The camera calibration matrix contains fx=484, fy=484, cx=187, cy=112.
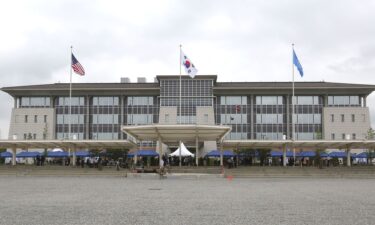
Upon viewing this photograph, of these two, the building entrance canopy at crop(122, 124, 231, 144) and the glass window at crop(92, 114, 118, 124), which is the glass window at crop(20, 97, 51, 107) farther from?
the building entrance canopy at crop(122, 124, 231, 144)

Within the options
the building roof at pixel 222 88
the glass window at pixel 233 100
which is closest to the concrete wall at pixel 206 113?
the building roof at pixel 222 88

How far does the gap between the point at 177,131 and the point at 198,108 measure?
27.9m

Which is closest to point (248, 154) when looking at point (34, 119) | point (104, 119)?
point (104, 119)

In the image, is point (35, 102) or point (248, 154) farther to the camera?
point (35, 102)

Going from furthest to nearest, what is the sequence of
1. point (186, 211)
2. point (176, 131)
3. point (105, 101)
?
point (105, 101) → point (176, 131) → point (186, 211)

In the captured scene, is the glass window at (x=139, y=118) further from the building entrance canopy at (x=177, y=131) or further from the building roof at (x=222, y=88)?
the building entrance canopy at (x=177, y=131)

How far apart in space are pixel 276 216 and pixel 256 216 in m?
0.54

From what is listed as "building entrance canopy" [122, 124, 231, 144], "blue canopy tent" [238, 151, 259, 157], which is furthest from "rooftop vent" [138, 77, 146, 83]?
"building entrance canopy" [122, 124, 231, 144]

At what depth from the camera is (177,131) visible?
144ft

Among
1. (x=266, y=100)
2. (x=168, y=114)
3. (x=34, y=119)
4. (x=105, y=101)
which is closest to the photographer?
(x=168, y=114)

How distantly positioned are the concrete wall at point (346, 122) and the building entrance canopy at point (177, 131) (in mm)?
28578

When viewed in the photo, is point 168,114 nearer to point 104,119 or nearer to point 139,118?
point 139,118

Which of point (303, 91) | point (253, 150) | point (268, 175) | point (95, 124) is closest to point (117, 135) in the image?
point (95, 124)

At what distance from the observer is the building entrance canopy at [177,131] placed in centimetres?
4128
